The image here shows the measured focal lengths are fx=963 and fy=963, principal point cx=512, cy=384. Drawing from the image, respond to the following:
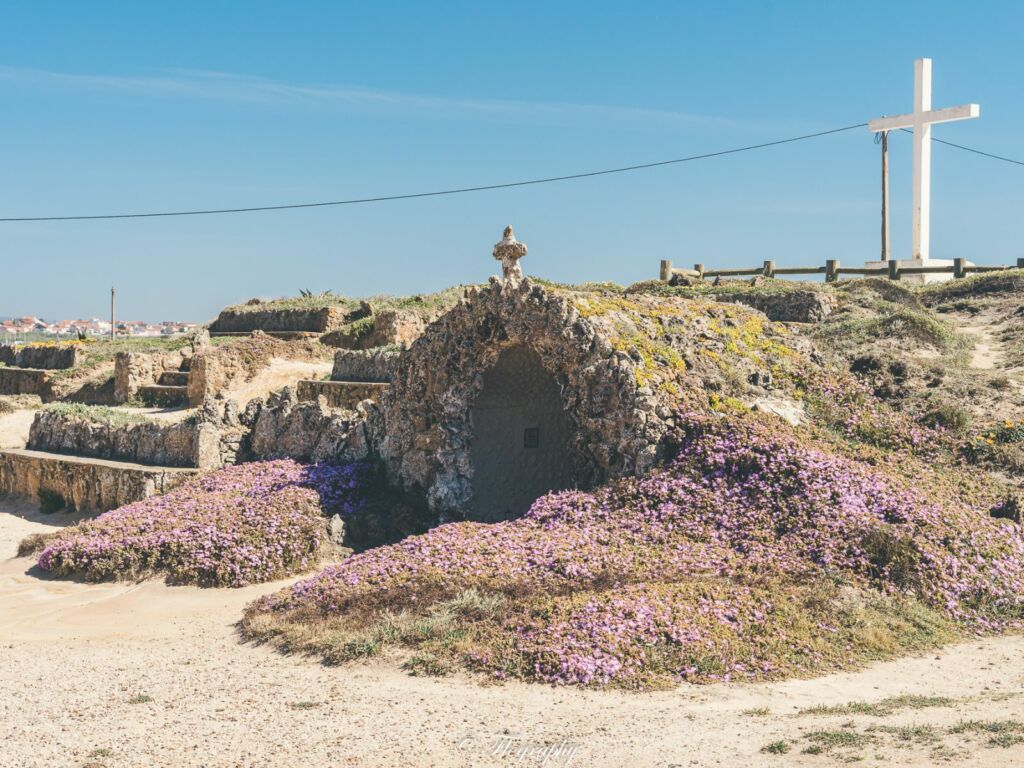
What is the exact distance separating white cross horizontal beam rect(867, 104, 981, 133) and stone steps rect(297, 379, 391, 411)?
68.1ft

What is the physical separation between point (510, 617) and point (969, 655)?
5.08 meters

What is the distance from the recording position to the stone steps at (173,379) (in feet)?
108

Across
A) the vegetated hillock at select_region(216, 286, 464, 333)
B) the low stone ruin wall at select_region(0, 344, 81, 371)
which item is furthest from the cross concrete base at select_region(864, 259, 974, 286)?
the low stone ruin wall at select_region(0, 344, 81, 371)

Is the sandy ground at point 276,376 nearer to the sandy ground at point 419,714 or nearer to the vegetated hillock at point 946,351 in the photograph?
the vegetated hillock at point 946,351

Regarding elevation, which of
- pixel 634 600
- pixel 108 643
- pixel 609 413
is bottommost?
pixel 108 643

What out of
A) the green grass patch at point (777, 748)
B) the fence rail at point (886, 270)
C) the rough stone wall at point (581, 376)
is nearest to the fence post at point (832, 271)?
the fence rail at point (886, 270)

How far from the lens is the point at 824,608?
1120 centimetres

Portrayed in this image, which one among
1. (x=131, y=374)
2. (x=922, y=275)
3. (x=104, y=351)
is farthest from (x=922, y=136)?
(x=104, y=351)

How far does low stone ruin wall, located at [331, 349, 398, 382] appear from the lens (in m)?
26.2

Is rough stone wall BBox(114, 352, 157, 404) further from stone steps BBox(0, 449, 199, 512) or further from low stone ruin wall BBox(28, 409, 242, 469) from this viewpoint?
stone steps BBox(0, 449, 199, 512)

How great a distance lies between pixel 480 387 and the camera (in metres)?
16.7

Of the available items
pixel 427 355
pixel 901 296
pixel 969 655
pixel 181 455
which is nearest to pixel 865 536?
pixel 969 655

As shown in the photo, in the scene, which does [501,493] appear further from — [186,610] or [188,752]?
[188,752]

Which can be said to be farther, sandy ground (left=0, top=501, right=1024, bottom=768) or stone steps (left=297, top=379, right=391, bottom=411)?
stone steps (left=297, top=379, right=391, bottom=411)
